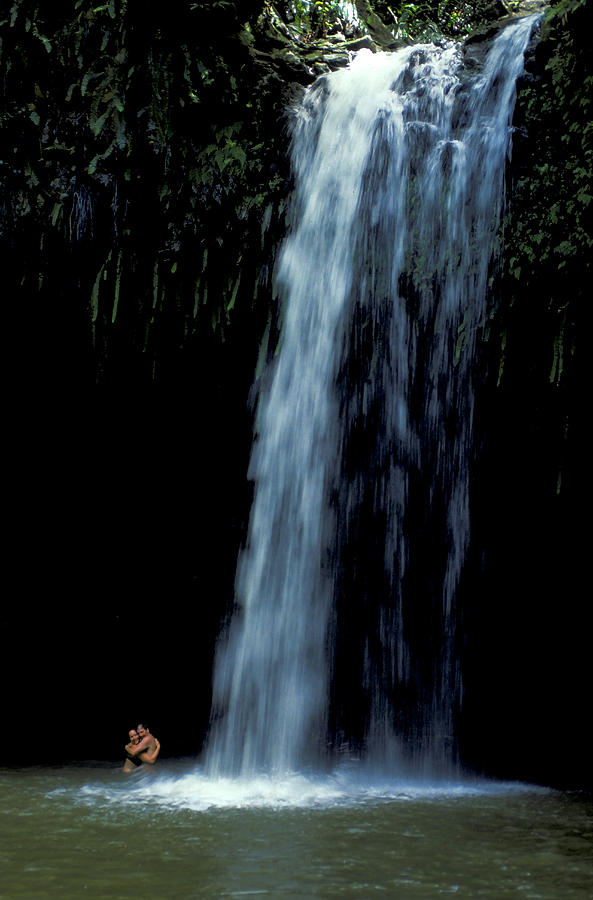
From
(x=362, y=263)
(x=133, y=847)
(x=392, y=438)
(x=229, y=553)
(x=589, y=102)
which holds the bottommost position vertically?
(x=133, y=847)

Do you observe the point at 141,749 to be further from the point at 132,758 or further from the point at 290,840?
the point at 290,840

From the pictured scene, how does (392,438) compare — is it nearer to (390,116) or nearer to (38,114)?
(390,116)

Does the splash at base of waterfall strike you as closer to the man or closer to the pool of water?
the pool of water

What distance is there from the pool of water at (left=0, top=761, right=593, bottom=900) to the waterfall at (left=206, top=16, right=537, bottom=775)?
3.52 feet

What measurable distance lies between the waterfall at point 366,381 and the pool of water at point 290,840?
A: 107 cm

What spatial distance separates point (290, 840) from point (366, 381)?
4.46 meters

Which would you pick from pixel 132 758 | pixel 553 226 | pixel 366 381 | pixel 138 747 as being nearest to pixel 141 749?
pixel 138 747

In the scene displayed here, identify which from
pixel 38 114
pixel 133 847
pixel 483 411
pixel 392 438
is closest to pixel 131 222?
pixel 38 114

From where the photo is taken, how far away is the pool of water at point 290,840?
3.99 metres

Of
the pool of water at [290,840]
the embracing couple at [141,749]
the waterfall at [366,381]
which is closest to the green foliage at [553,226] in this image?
the waterfall at [366,381]

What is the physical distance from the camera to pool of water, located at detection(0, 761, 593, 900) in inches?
157

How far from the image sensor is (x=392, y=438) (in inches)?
333

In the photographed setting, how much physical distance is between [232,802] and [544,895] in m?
2.94

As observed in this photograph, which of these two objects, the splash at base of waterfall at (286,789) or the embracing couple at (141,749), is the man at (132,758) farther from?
the splash at base of waterfall at (286,789)
